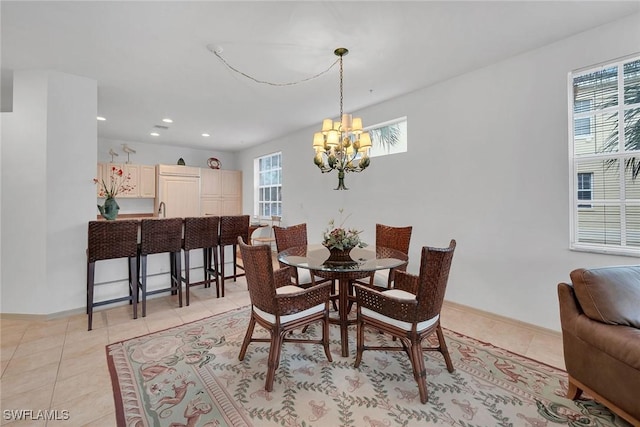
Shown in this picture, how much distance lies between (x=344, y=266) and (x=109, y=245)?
2487mm

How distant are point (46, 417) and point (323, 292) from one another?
5.99 feet

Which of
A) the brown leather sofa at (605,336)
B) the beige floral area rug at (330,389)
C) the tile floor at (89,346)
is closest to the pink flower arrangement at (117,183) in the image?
the tile floor at (89,346)

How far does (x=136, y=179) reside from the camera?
610cm

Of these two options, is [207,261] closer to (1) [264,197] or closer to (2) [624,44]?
(1) [264,197]

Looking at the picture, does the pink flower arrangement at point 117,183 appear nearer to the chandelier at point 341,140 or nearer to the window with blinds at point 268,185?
the window with blinds at point 268,185

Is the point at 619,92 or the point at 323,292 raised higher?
the point at 619,92

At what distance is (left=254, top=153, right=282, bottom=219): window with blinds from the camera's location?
646cm

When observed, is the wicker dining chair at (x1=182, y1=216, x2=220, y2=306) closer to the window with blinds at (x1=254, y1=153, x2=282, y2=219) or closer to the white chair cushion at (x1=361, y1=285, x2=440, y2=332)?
the white chair cushion at (x1=361, y1=285, x2=440, y2=332)

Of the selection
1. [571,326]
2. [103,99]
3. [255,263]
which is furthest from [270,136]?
[571,326]

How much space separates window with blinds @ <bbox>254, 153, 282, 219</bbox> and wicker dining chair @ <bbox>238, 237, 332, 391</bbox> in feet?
14.3

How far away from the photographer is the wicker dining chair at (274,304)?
186 cm

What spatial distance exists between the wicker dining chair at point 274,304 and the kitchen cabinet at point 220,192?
17.9 ft

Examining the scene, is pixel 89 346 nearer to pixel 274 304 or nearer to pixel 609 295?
pixel 274 304

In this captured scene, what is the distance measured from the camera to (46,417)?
65.0 inches
